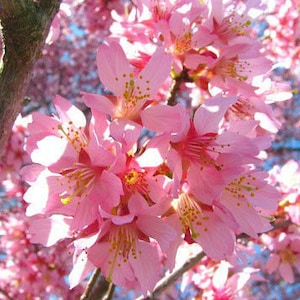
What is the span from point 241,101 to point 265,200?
0.50m

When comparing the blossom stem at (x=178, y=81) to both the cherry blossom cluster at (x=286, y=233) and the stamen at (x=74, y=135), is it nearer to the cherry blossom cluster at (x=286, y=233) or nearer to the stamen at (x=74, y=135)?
the stamen at (x=74, y=135)

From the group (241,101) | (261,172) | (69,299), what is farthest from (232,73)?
(69,299)

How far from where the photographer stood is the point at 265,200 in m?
1.44

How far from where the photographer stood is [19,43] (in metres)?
1.31

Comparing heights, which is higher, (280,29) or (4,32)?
(4,32)

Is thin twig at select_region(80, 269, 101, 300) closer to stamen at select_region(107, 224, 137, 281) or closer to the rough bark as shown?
stamen at select_region(107, 224, 137, 281)

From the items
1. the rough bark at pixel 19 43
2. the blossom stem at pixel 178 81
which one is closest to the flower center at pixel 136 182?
the rough bark at pixel 19 43

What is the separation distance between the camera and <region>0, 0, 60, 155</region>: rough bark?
4.25ft

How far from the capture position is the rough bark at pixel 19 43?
1.29m

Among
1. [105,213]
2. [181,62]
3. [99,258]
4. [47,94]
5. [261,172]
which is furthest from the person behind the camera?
[47,94]

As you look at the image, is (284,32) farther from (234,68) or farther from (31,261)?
(31,261)

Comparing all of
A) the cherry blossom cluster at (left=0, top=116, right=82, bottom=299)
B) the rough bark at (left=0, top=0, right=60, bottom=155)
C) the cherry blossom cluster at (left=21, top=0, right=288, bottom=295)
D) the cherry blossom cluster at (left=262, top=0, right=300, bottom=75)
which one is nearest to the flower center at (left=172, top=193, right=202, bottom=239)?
the cherry blossom cluster at (left=21, top=0, right=288, bottom=295)

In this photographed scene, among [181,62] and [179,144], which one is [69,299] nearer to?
[181,62]

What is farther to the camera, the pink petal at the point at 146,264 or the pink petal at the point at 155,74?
the pink petal at the point at 155,74
